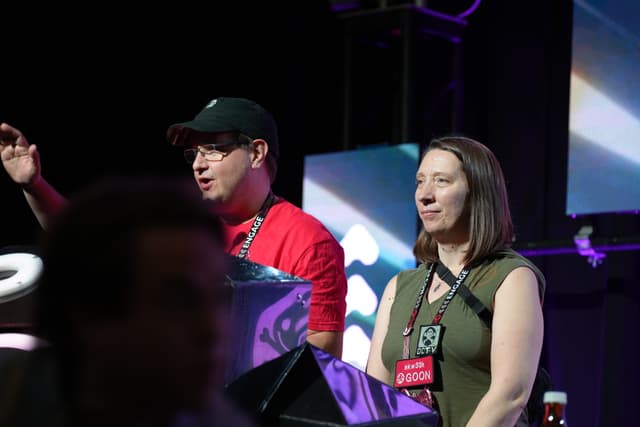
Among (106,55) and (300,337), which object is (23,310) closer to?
(300,337)

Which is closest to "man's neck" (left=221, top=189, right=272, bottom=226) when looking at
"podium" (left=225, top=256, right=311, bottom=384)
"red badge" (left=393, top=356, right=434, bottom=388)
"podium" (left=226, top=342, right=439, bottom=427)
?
"red badge" (left=393, top=356, right=434, bottom=388)

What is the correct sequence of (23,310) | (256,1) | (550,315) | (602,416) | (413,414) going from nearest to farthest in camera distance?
(413,414) → (23,310) → (602,416) → (550,315) → (256,1)

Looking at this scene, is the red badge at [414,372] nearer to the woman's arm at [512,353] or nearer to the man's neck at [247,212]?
the woman's arm at [512,353]

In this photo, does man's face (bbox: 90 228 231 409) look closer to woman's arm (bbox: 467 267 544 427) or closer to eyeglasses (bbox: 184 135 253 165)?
woman's arm (bbox: 467 267 544 427)

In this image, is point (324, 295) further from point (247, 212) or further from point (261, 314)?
point (261, 314)

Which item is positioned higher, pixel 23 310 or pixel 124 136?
pixel 124 136

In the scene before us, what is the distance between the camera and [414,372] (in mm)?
2281

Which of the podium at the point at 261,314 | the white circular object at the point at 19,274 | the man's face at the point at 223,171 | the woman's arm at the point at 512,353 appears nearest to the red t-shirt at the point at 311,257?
the man's face at the point at 223,171

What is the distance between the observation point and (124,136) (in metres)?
4.80

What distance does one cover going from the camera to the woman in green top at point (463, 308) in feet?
7.15

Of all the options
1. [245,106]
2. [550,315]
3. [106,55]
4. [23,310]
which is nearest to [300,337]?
[23,310]

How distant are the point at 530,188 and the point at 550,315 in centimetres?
52

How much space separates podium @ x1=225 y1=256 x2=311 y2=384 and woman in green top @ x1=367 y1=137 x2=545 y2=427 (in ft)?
2.90

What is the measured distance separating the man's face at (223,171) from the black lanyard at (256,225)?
0.07 meters
